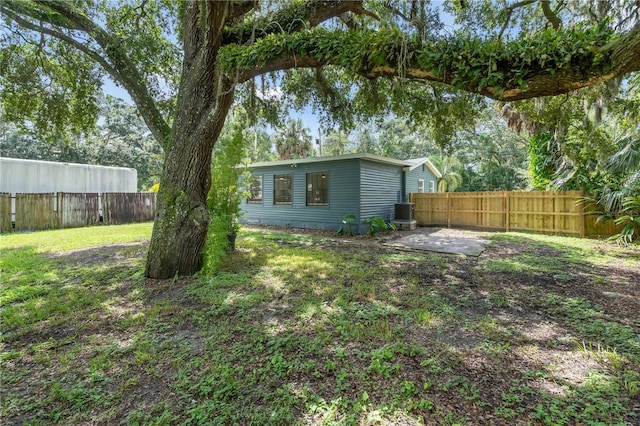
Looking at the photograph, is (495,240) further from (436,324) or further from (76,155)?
(76,155)

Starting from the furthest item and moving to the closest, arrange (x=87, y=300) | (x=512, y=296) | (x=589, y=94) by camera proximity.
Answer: (x=589, y=94) < (x=512, y=296) < (x=87, y=300)

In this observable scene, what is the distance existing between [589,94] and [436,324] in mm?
6231

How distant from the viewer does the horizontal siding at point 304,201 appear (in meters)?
9.44

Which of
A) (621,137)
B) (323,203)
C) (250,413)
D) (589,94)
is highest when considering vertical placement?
(589,94)

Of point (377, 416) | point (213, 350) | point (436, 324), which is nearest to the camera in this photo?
point (377, 416)

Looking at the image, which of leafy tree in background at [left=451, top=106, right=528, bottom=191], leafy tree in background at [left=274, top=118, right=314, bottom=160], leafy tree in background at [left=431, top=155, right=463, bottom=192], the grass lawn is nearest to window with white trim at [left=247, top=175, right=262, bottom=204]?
leafy tree in background at [left=274, top=118, right=314, bottom=160]

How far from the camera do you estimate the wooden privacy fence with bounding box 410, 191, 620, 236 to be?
8.35 metres

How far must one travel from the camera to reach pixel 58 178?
1136 centimetres

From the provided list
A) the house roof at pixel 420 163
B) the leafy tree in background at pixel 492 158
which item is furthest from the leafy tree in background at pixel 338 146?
the house roof at pixel 420 163

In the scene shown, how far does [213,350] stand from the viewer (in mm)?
2402

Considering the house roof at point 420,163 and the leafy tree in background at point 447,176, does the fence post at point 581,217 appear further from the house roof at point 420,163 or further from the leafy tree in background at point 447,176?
the leafy tree in background at point 447,176

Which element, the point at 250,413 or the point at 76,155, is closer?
the point at 250,413

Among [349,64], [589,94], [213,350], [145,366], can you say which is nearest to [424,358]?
[213,350]

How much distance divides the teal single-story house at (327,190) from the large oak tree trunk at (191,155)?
4.16 m
